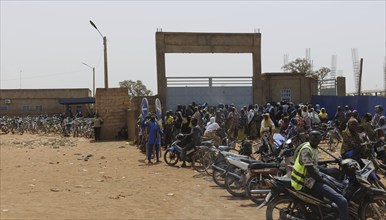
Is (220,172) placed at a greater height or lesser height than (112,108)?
lesser

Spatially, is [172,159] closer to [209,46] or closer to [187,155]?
[187,155]

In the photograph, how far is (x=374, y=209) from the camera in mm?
6254

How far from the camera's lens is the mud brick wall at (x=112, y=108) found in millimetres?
26484

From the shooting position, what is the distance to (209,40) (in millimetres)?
30203

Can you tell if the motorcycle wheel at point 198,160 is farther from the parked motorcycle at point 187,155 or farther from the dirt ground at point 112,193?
the dirt ground at point 112,193

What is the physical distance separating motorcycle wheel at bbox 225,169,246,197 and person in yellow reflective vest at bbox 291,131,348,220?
320 cm

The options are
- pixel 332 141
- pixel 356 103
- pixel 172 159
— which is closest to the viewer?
pixel 172 159

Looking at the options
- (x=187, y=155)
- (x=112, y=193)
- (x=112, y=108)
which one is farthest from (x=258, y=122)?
(x=112, y=193)

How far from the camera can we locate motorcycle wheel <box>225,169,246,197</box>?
9492 mm

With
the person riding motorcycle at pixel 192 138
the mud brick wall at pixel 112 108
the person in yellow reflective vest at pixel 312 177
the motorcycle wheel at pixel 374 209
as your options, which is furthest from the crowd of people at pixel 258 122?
the mud brick wall at pixel 112 108

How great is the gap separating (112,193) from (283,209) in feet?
16.2

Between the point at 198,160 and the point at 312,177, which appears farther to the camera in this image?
the point at 198,160

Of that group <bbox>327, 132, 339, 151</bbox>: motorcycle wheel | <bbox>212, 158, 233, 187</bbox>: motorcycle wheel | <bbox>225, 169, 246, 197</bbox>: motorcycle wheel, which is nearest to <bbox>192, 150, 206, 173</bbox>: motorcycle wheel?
<bbox>212, 158, 233, 187</bbox>: motorcycle wheel

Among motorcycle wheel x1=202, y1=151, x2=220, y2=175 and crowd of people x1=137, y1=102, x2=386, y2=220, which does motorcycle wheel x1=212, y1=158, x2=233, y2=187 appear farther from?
crowd of people x1=137, y1=102, x2=386, y2=220
